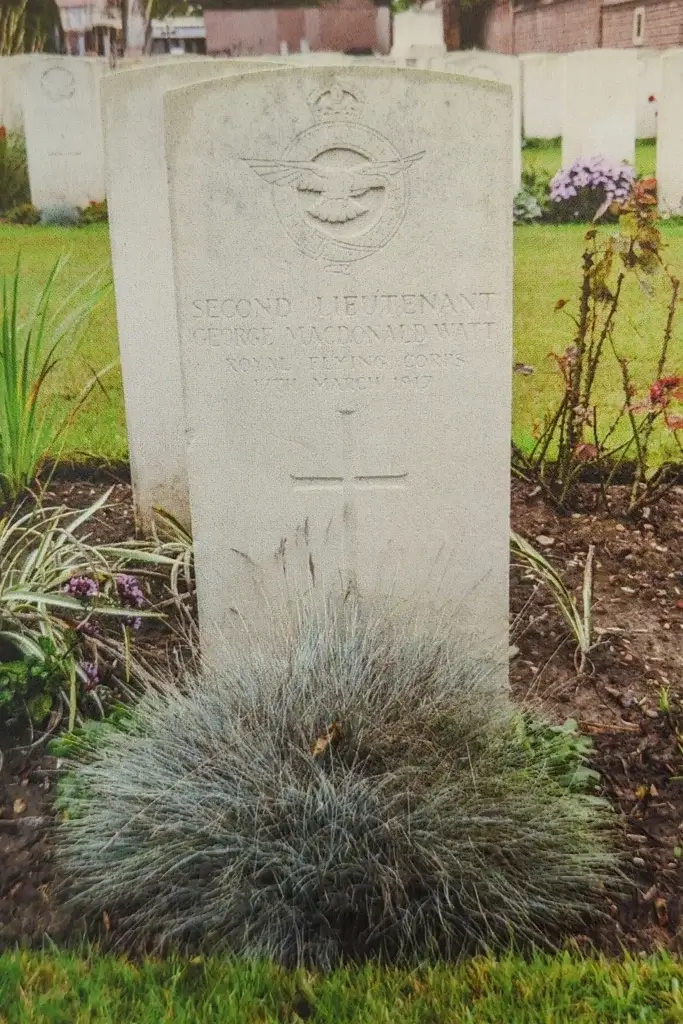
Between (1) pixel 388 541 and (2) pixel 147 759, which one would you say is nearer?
(2) pixel 147 759

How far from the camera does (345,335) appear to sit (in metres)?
2.64

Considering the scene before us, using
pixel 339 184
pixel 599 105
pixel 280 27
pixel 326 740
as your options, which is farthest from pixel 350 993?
pixel 599 105

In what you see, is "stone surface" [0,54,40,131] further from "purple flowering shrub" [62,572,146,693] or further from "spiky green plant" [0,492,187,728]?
"purple flowering shrub" [62,572,146,693]

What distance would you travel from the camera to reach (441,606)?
2881 millimetres

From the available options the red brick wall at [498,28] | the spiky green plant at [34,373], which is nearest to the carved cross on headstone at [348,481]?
the spiky green plant at [34,373]

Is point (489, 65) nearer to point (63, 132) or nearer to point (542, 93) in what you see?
point (542, 93)

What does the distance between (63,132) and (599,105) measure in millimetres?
2369

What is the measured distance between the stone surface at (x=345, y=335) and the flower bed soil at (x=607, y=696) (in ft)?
1.38

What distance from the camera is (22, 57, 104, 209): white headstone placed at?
147 inches

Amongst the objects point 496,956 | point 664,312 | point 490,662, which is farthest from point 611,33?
point 496,956

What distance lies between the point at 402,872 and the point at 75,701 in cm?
116

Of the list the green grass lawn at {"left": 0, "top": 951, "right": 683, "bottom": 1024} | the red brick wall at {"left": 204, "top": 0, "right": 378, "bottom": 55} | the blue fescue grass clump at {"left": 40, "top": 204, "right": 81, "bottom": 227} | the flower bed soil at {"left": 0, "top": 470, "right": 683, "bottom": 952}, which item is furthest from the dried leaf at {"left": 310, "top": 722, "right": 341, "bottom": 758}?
the blue fescue grass clump at {"left": 40, "top": 204, "right": 81, "bottom": 227}

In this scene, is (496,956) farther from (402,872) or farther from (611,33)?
(611,33)

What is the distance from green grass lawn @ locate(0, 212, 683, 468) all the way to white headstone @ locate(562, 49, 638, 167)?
1.50ft
